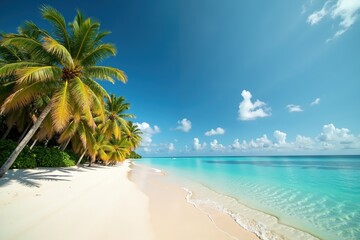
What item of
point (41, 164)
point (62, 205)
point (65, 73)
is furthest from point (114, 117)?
point (62, 205)

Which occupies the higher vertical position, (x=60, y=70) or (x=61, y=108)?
(x=60, y=70)

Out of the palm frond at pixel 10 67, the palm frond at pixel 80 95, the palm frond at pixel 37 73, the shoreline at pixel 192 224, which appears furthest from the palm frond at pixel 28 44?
the shoreline at pixel 192 224

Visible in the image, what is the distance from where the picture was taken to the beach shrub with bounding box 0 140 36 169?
30.7 feet

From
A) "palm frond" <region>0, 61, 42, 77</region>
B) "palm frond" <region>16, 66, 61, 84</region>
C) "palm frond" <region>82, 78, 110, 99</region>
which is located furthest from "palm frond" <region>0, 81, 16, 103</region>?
"palm frond" <region>82, 78, 110, 99</region>

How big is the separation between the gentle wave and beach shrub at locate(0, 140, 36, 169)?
9970mm

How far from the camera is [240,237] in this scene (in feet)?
16.0

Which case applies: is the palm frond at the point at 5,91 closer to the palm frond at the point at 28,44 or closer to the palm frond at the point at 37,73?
the palm frond at the point at 28,44

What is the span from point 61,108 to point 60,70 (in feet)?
6.42

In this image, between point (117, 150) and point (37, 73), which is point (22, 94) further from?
point (117, 150)

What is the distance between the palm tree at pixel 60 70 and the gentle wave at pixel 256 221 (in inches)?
278

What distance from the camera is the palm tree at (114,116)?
1848cm

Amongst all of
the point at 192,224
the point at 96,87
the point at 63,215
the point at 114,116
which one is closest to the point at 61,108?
the point at 96,87

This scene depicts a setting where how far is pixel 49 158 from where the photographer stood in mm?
13156

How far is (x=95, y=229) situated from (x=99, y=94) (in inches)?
287
